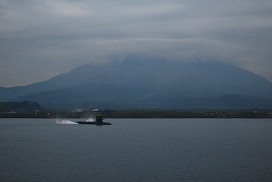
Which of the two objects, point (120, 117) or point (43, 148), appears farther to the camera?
point (120, 117)

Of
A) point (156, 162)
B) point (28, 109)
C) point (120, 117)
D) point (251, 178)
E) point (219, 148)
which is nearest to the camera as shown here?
point (251, 178)

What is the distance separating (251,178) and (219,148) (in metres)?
18.6

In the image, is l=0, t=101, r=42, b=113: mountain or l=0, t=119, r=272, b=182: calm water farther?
l=0, t=101, r=42, b=113: mountain

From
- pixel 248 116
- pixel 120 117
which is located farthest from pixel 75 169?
pixel 248 116

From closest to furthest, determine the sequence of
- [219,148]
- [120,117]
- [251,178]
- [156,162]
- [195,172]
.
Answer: [251,178]
[195,172]
[156,162]
[219,148]
[120,117]

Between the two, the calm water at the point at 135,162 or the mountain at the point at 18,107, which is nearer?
the calm water at the point at 135,162

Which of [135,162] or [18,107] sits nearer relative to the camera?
[135,162]

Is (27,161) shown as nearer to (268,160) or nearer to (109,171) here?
(109,171)

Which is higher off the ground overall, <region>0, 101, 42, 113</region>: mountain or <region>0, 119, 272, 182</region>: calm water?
<region>0, 101, 42, 113</region>: mountain

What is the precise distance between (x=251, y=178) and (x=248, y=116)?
133561mm

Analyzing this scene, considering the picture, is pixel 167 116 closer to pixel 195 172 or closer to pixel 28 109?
pixel 28 109

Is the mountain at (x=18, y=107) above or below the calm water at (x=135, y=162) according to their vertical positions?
above

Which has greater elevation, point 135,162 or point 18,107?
point 18,107

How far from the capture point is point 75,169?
114ft
